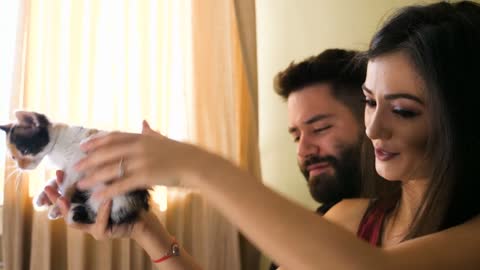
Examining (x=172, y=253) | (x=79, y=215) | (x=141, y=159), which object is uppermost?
(x=141, y=159)

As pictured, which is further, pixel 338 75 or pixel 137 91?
pixel 137 91

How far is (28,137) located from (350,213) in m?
0.59

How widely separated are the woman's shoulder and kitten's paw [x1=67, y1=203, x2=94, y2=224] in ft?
1.37

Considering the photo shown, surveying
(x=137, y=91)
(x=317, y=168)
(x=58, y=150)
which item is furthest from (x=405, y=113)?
(x=137, y=91)

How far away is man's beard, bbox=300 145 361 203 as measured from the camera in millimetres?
1119

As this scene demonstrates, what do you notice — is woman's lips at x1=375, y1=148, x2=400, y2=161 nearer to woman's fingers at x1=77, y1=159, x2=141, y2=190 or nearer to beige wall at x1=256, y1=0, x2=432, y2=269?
woman's fingers at x1=77, y1=159, x2=141, y2=190

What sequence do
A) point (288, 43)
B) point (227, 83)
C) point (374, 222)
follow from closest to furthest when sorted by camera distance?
point (374, 222), point (227, 83), point (288, 43)

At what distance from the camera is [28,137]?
2.20 feet

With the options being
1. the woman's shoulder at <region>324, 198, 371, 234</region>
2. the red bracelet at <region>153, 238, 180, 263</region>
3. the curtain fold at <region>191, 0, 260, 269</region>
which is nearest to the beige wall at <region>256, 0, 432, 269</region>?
the curtain fold at <region>191, 0, 260, 269</region>

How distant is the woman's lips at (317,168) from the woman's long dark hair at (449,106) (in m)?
0.51

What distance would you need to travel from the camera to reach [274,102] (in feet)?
5.21

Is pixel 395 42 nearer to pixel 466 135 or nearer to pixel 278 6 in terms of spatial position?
pixel 466 135

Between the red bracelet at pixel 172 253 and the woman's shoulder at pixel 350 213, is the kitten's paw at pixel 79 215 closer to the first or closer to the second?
the red bracelet at pixel 172 253

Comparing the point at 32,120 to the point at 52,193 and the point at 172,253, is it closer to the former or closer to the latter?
the point at 52,193
